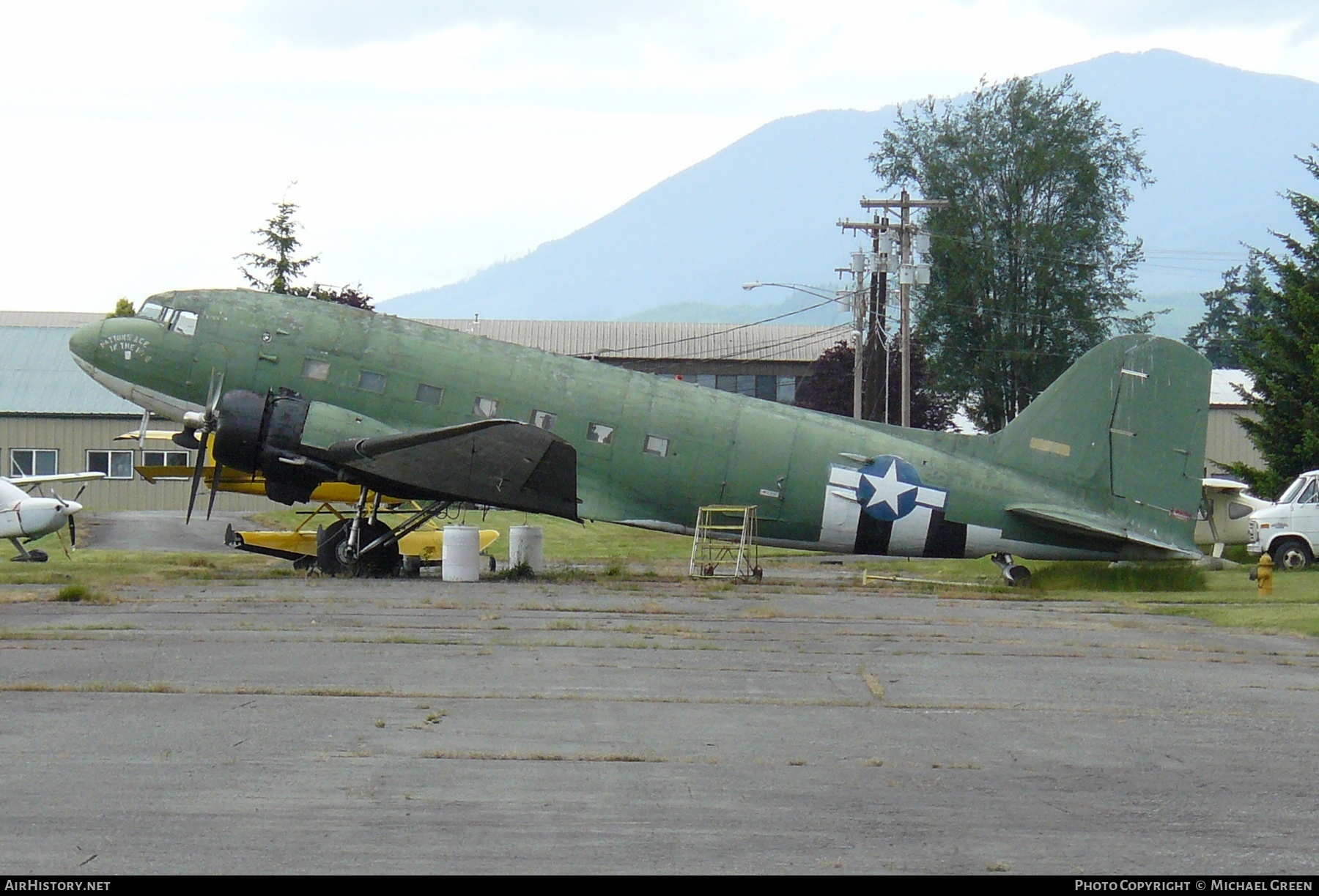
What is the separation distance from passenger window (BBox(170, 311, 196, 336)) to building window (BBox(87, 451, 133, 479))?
39.8m

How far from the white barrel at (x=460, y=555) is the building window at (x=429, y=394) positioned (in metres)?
2.19

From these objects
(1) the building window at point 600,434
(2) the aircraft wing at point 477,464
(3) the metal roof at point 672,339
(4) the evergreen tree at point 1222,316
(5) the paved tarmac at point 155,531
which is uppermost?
(4) the evergreen tree at point 1222,316

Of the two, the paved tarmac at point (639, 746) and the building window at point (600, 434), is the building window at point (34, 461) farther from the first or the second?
the paved tarmac at point (639, 746)

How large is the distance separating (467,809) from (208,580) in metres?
16.4

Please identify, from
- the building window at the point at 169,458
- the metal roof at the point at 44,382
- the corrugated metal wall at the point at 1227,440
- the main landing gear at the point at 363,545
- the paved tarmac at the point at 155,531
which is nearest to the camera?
the main landing gear at the point at 363,545

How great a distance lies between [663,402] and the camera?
23719 millimetres

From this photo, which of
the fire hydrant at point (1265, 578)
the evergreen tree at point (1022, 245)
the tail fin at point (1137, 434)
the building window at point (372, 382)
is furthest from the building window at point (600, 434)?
the evergreen tree at point (1022, 245)

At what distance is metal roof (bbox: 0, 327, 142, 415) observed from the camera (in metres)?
60.8

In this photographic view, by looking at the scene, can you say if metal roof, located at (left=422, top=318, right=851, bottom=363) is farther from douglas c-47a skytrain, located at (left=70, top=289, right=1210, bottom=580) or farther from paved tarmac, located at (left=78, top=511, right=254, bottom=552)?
douglas c-47a skytrain, located at (left=70, top=289, right=1210, bottom=580)

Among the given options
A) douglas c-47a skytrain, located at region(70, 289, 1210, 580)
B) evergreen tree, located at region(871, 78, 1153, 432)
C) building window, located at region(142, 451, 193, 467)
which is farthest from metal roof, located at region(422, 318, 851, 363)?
douglas c-47a skytrain, located at region(70, 289, 1210, 580)

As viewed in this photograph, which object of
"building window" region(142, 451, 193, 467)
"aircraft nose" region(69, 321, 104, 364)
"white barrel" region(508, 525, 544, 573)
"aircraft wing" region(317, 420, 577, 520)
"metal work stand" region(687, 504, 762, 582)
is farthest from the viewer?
"building window" region(142, 451, 193, 467)

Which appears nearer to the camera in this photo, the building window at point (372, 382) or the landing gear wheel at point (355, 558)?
the building window at point (372, 382)

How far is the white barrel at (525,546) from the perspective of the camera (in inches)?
979

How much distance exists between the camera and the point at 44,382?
6278cm
